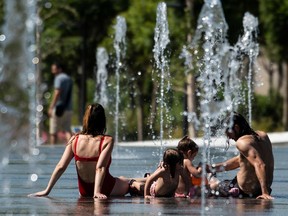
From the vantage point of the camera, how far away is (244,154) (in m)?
13.4

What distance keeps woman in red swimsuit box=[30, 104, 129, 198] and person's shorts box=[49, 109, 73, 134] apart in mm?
13636

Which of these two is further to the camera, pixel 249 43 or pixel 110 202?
pixel 249 43

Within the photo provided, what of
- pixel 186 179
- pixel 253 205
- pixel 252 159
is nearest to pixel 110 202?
pixel 186 179

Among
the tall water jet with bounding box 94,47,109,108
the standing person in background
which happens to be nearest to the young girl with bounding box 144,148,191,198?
the standing person in background

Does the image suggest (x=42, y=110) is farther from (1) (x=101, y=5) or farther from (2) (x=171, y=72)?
(2) (x=171, y=72)

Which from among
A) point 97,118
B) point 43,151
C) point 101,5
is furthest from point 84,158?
point 101,5

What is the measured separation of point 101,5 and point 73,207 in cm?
3826

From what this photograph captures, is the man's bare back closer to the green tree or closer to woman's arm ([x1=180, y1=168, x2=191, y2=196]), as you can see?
woman's arm ([x1=180, y1=168, x2=191, y2=196])

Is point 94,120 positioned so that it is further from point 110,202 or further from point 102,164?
point 110,202

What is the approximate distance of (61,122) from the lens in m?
27.4

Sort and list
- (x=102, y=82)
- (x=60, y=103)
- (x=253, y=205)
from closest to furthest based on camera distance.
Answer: (x=253, y=205) < (x=60, y=103) < (x=102, y=82)

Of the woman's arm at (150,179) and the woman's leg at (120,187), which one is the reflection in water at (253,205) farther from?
the woman's leg at (120,187)

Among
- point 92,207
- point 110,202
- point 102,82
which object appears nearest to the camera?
point 92,207

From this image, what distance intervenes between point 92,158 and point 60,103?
13.3 metres
